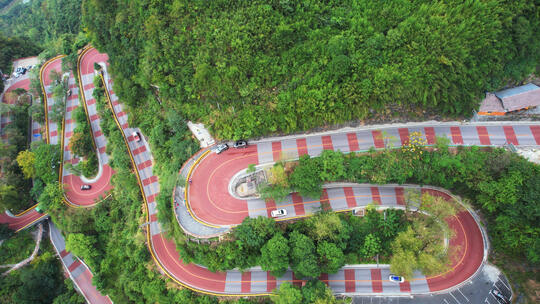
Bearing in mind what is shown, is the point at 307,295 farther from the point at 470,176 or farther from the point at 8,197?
the point at 8,197

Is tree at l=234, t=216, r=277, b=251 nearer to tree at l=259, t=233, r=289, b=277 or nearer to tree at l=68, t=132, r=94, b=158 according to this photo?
tree at l=259, t=233, r=289, b=277

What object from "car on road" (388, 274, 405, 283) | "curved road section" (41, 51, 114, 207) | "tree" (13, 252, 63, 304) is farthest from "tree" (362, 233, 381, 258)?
"tree" (13, 252, 63, 304)

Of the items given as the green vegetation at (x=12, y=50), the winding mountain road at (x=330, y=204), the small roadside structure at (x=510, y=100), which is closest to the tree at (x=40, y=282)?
the winding mountain road at (x=330, y=204)

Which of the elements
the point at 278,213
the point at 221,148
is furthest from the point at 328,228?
the point at 221,148

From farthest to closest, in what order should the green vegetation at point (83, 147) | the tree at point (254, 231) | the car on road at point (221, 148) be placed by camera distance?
the green vegetation at point (83, 147) < the car on road at point (221, 148) < the tree at point (254, 231)

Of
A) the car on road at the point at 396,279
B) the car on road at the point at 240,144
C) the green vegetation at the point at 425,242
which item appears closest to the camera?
the green vegetation at the point at 425,242

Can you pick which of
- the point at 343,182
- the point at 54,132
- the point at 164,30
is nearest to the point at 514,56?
the point at 343,182

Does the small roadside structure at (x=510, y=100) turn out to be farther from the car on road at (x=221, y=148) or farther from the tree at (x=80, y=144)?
the tree at (x=80, y=144)
